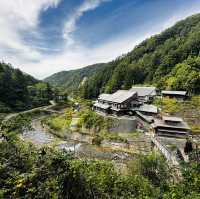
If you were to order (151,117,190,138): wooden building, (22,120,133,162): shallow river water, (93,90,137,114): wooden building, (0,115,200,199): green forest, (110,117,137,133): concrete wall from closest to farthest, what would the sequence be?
(0,115,200,199): green forest → (22,120,133,162): shallow river water → (151,117,190,138): wooden building → (110,117,137,133): concrete wall → (93,90,137,114): wooden building

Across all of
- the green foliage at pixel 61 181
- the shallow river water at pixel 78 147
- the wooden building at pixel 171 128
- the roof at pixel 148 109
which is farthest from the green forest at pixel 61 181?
the roof at pixel 148 109

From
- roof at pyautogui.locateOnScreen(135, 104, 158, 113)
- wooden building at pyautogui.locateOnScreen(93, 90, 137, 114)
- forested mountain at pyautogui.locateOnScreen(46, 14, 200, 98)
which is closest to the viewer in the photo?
roof at pyautogui.locateOnScreen(135, 104, 158, 113)

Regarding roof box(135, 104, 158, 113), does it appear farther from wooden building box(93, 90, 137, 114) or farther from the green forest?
the green forest

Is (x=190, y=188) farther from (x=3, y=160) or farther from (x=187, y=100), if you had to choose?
(x=187, y=100)

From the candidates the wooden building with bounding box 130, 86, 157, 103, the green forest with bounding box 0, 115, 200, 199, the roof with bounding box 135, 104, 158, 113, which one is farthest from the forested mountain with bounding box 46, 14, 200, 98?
the green forest with bounding box 0, 115, 200, 199

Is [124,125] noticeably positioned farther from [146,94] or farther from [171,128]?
[146,94]

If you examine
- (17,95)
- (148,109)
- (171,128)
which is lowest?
(171,128)

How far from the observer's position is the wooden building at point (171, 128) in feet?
104

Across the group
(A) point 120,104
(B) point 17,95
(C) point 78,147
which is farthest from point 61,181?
(B) point 17,95

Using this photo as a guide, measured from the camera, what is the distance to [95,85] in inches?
3408

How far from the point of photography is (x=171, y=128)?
105 ft

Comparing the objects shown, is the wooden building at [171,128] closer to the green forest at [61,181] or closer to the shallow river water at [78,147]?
the shallow river water at [78,147]

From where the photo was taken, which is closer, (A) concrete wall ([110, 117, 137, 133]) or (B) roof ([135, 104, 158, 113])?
(A) concrete wall ([110, 117, 137, 133])

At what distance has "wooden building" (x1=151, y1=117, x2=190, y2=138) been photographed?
1252 inches
